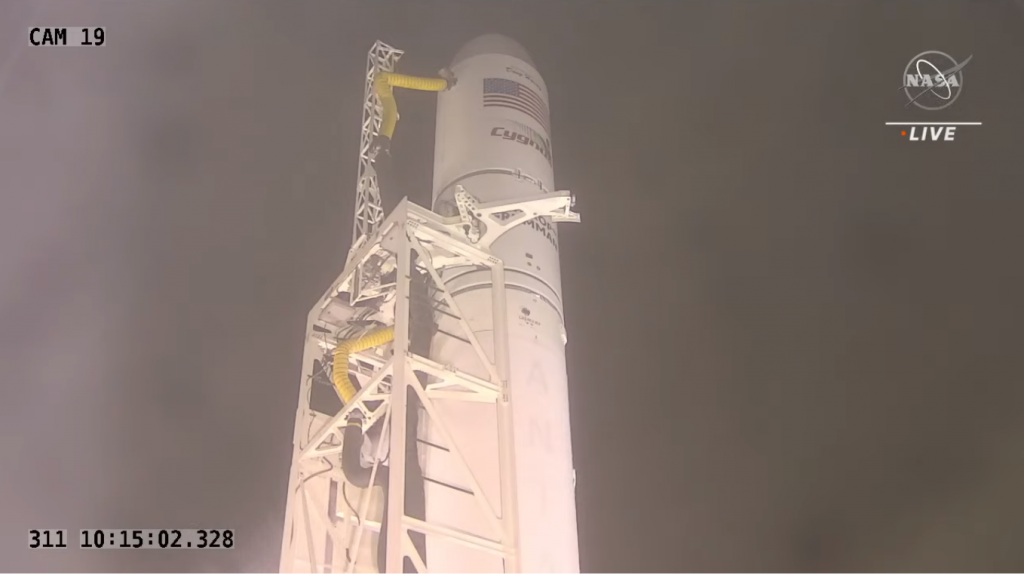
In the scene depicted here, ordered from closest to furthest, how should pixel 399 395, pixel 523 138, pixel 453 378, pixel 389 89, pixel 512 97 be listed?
pixel 399 395, pixel 453 378, pixel 523 138, pixel 512 97, pixel 389 89

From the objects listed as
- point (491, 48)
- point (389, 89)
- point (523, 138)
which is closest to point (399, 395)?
point (523, 138)

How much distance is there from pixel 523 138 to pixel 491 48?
2.09 m

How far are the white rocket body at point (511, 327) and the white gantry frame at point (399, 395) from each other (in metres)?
0.27

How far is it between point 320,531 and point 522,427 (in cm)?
287

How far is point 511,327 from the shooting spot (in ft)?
30.8

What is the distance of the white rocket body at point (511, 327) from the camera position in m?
8.38

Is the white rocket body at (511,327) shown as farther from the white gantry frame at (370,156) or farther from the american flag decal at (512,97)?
the white gantry frame at (370,156)

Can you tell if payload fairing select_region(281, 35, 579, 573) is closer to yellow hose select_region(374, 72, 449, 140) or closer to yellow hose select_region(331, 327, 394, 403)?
yellow hose select_region(331, 327, 394, 403)

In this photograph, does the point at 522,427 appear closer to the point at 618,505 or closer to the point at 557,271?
the point at 557,271

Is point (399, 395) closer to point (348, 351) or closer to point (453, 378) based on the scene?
point (453, 378)

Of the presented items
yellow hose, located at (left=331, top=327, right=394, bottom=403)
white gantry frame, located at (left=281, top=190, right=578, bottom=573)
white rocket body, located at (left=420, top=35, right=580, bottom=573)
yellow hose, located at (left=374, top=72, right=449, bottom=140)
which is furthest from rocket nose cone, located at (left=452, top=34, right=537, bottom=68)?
yellow hose, located at (left=331, top=327, right=394, bottom=403)

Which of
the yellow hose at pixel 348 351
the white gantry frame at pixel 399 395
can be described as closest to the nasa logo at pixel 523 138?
the white gantry frame at pixel 399 395

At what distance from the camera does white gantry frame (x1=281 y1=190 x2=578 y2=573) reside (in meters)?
7.63

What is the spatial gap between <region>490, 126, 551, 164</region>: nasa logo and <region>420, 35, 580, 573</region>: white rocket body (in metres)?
0.02
